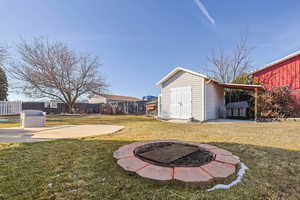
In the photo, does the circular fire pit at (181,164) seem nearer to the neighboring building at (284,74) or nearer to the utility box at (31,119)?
the utility box at (31,119)

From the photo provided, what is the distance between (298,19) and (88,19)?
1224 centimetres

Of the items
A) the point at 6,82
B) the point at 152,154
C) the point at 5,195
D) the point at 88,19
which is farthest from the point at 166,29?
the point at 6,82

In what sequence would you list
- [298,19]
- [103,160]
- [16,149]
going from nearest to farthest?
[103,160] < [16,149] < [298,19]

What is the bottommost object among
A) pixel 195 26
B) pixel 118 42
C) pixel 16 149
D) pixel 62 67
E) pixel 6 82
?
pixel 16 149

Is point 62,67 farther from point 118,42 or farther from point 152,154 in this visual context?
point 152,154

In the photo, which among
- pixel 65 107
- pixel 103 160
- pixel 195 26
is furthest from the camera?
pixel 65 107

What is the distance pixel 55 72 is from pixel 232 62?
65.2 ft

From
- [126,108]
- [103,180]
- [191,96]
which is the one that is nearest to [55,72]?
[126,108]

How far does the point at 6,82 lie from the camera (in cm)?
1326

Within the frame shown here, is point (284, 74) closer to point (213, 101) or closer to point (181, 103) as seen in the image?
point (213, 101)

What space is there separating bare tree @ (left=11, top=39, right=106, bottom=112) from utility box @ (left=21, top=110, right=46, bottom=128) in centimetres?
1068

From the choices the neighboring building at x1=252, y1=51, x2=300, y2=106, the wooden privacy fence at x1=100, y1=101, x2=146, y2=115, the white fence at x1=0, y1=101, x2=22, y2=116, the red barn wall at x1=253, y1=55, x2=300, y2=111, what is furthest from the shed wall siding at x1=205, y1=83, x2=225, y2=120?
the white fence at x1=0, y1=101, x2=22, y2=116

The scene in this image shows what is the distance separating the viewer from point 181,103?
7.68m

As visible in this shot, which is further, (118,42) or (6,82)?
(6,82)
